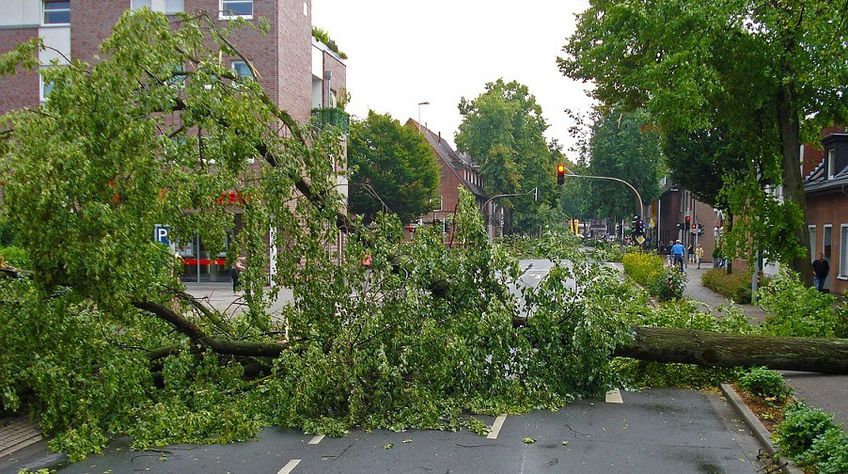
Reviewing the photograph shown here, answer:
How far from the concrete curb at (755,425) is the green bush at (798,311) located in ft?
6.63

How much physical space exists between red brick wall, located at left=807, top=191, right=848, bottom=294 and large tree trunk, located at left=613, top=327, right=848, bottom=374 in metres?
15.6

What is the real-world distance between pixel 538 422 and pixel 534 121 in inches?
2750

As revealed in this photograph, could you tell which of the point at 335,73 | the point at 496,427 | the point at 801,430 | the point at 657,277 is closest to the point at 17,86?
the point at 335,73

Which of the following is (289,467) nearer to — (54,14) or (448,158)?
(54,14)

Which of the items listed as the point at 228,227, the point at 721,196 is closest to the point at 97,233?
the point at 228,227

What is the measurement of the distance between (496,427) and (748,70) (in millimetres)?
10858

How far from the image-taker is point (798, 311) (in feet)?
38.7

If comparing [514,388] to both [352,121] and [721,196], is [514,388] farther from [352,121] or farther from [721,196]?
[721,196]

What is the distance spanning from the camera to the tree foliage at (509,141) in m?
73.5

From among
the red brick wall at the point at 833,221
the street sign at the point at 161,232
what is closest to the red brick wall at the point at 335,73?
the red brick wall at the point at 833,221

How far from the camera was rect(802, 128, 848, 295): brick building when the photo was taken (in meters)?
24.6

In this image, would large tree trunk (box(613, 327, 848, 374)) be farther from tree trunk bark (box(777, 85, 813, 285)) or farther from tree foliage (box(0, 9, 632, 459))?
tree trunk bark (box(777, 85, 813, 285))

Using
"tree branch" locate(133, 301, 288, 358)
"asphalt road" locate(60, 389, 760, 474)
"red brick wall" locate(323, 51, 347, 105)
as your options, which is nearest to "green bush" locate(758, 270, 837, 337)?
"asphalt road" locate(60, 389, 760, 474)

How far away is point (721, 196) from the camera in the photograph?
17.1 metres
